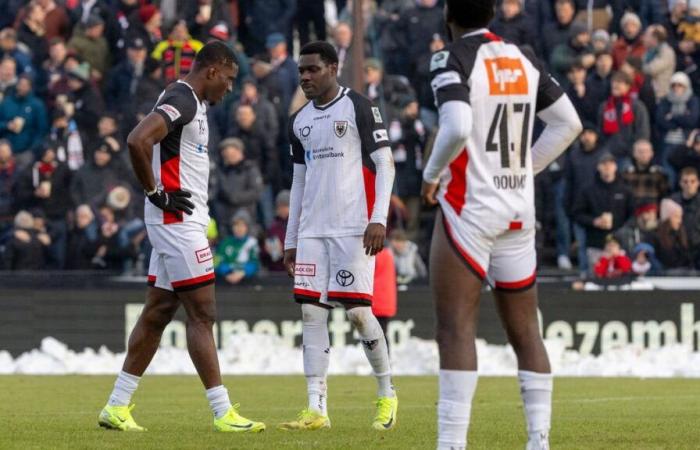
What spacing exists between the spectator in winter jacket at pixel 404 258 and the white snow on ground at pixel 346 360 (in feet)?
3.56

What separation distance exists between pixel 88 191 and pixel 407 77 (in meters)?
5.05

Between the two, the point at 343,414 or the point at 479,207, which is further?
the point at 343,414

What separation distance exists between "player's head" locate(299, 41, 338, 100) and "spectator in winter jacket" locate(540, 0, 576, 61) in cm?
1222

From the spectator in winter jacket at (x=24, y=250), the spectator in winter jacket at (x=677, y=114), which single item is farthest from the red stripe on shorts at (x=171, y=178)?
the spectator in winter jacket at (x=677, y=114)

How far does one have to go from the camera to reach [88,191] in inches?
858

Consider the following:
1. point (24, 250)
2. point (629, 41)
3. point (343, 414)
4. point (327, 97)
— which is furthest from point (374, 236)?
point (629, 41)

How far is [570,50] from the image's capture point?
883 inches

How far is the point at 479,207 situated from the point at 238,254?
13.0 meters

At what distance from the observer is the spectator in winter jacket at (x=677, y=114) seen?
21359 mm

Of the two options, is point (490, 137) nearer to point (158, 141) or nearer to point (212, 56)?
point (158, 141)

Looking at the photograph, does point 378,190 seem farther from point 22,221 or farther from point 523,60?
point 22,221

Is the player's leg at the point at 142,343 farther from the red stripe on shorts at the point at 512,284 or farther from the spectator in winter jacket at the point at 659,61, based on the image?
the spectator in winter jacket at the point at 659,61

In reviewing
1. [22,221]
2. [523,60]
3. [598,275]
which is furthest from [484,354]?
[523,60]

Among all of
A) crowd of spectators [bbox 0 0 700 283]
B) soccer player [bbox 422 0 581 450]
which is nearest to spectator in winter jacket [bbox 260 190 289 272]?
crowd of spectators [bbox 0 0 700 283]
